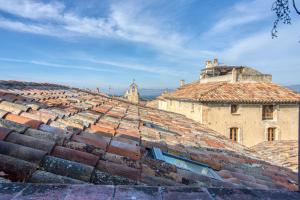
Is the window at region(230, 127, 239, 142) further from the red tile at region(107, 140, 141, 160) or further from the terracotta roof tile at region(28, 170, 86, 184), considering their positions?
the terracotta roof tile at region(28, 170, 86, 184)

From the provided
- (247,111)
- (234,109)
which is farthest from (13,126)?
(247,111)

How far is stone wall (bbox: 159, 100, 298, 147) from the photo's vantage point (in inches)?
664

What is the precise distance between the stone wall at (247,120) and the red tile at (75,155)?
14.3m

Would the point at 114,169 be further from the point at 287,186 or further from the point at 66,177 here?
the point at 287,186

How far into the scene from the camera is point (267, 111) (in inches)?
712

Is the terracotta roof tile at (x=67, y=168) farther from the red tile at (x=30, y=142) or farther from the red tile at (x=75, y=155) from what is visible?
the red tile at (x=30, y=142)

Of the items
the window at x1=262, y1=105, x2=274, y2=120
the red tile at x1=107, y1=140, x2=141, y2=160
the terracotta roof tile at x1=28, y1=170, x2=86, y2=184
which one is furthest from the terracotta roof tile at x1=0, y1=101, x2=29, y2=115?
the window at x1=262, y1=105, x2=274, y2=120

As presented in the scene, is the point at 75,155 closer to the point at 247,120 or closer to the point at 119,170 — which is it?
the point at 119,170

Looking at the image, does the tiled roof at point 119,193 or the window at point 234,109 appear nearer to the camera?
the tiled roof at point 119,193

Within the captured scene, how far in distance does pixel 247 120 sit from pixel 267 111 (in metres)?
1.56

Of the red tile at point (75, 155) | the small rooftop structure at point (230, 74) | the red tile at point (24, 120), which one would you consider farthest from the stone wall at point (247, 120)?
the red tile at point (75, 155)

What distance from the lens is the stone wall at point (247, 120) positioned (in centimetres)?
1688

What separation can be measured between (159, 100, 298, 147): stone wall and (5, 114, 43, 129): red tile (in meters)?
13.6

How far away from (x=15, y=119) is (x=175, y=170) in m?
2.12
